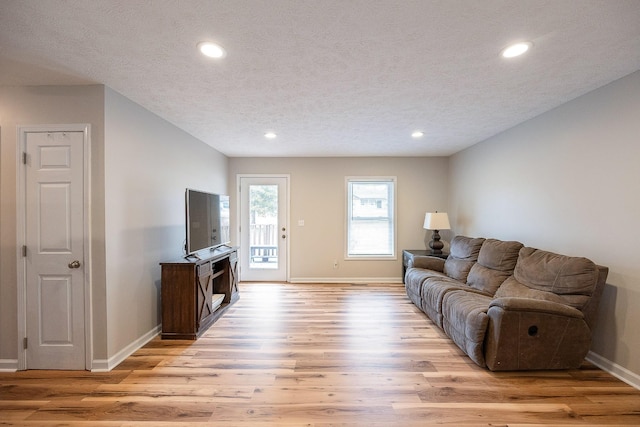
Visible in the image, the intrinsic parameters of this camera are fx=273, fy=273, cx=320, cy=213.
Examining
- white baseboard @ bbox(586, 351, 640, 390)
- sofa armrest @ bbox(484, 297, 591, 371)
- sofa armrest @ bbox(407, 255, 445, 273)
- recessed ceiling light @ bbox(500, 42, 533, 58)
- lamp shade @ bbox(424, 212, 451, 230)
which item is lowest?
white baseboard @ bbox(586, 351, 640, 390)

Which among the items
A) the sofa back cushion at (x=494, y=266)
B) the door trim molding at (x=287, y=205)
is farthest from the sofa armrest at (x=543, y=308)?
the door trim molding at (x=287, y=205)

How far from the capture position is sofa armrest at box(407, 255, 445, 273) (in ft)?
13.9

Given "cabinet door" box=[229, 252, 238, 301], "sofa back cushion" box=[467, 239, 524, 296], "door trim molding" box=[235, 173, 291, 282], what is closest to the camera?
"sofa back cushion" box=[467, 239, 524, 296]

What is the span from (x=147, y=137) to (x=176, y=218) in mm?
1040

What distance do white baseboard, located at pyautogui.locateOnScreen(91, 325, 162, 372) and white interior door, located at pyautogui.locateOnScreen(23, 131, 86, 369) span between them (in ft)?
0.41

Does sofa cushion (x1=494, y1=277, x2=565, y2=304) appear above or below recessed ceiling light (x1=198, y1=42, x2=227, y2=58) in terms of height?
below

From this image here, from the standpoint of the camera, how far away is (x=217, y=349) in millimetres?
2758

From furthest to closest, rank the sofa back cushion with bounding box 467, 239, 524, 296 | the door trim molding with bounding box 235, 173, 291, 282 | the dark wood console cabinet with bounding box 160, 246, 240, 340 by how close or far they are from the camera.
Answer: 1. the door trim molding with bounding box 235, 173, 291, 282
2. the sofa back cushion with bounding box 467, 239, 524, 296
3. the dark wood console cabinet with bounding box 160, 246, 240, 340

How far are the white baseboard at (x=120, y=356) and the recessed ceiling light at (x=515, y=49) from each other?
3.96m

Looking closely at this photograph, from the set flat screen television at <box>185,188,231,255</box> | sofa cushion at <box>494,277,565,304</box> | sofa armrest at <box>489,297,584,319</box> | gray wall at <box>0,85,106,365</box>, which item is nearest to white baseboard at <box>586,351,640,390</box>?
sofa armrest at <box>489,297,584,319</box>

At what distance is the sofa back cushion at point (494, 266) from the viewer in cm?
311

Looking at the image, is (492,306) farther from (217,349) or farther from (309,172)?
(309,172)

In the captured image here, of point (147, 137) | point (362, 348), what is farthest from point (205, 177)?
point (362, 348)

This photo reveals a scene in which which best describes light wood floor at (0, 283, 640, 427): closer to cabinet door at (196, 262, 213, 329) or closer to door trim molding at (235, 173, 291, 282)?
cabinet door at (196, 262, 213, 329)
